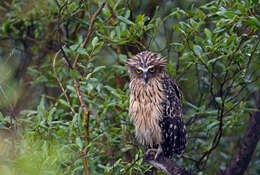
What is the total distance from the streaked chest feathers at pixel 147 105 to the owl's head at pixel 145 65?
0.29 feet

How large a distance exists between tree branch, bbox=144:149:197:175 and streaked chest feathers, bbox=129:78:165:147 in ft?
0.57

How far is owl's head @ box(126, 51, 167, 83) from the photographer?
3186 millimetres

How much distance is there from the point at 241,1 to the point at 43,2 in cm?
230

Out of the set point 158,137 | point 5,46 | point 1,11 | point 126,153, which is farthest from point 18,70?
point 158,137

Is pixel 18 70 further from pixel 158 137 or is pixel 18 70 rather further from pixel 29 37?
pixel 158 137

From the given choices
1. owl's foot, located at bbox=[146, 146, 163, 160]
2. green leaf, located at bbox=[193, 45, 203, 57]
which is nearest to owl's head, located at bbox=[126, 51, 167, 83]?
green leaf, located at bbox=[193, 45, 203, 57]

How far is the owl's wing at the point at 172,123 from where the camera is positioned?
3.34 meters

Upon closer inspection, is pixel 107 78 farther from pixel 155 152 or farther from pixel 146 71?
pixel 155 152

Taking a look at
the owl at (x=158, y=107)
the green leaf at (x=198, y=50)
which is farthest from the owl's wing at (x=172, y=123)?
the green leaf at (x=198, y=50)

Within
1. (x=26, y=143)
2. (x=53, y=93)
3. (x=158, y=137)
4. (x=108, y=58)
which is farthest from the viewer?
(x=108, y=58)

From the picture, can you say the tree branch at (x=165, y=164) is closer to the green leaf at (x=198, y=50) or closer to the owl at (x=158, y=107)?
the owl at (x=158, y=107)

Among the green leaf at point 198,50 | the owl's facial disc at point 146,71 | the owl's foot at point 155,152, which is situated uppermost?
the green leaf at point 198,50

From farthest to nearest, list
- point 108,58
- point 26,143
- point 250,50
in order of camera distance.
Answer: point 108,58
point 250,50
point 26,143

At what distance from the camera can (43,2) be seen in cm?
395
